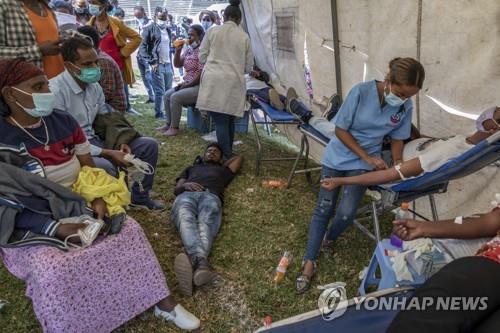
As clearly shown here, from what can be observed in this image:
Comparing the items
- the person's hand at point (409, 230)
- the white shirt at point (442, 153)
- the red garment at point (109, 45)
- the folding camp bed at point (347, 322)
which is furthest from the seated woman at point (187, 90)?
the folding camp bed at point (347, 322)

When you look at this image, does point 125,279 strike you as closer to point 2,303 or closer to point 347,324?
point 2,303

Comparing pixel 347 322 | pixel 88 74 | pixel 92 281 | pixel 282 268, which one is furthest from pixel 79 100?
pixel 347 322

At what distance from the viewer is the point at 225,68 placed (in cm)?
399

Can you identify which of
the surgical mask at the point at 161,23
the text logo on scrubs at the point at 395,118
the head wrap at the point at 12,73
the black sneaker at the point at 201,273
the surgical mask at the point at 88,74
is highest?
the head wrap at the point at 12,73

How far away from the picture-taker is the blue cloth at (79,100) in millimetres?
2426

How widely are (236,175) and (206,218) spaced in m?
1.23

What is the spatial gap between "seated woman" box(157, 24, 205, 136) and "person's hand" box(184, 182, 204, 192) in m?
2.29

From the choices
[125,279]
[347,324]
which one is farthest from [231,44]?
[347,324]

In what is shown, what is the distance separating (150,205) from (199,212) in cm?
54

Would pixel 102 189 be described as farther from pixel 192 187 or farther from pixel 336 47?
pixel 336 47

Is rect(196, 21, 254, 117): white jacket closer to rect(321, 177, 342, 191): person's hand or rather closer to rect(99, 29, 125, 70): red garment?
rect(99, 29, 125, 70): red garment

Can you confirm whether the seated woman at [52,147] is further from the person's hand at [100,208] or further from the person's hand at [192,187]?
the person's hand at [192,187]

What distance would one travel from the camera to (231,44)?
3.91 metres

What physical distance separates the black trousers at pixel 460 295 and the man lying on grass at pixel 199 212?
3.93ft
